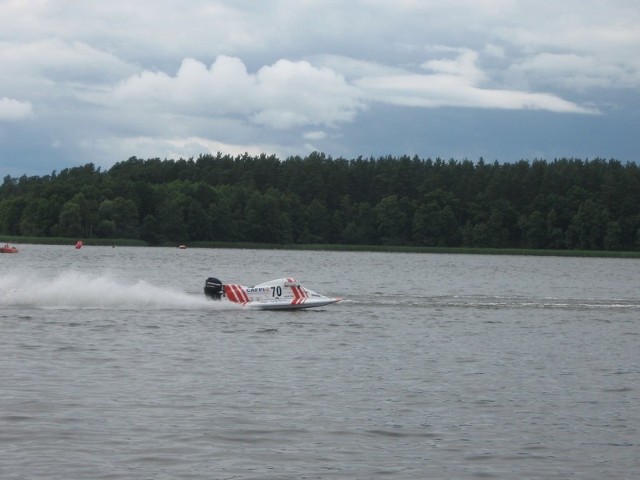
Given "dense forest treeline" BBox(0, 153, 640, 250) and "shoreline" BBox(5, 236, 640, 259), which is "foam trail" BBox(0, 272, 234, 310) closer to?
"shoreline" BBox(5, 236, 640, 259)

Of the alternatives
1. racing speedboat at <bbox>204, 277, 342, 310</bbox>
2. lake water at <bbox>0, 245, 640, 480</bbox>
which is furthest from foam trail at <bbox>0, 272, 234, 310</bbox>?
racing speedboat at <bbox>204, 277, 342, 310</bbox>

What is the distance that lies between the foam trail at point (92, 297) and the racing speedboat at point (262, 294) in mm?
552

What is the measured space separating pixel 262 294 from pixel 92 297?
5.79 m

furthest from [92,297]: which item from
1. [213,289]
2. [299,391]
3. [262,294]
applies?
[299,391]

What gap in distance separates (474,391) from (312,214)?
13125 cm

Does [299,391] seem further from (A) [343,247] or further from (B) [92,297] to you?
(A) [343,247]

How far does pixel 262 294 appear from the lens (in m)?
33.9

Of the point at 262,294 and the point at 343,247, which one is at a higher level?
the point at 343,247

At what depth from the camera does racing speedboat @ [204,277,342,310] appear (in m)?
33.7

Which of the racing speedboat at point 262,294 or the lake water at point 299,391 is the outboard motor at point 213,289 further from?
the lake water at point 299,391

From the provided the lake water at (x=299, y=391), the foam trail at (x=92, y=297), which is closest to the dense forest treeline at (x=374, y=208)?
the foam trail at (x=92, y=297)

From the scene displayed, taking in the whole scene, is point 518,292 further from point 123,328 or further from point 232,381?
point 232,381

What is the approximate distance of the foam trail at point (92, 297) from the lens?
3362 centimetres

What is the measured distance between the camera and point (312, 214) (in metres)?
150
